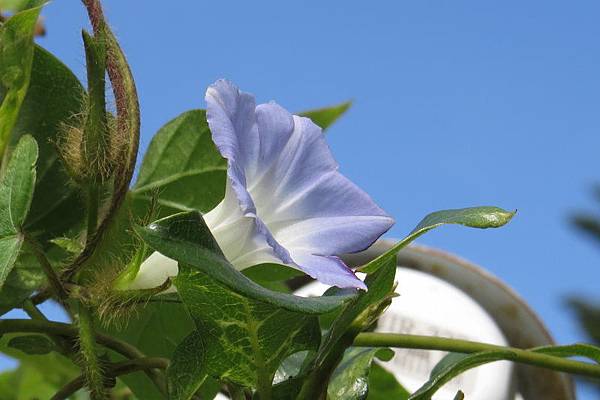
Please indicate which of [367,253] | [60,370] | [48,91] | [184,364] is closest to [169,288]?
[184,364]

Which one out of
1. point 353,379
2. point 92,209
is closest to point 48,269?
point 92,209

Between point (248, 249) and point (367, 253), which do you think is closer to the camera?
point (248, 249)

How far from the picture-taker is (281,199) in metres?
0.41

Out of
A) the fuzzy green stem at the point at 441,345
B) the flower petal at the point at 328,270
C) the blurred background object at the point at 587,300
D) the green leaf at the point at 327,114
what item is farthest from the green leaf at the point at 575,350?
the blurred background object at the point at 587,300

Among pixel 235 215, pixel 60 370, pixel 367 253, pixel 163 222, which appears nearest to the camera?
pixel 163 222

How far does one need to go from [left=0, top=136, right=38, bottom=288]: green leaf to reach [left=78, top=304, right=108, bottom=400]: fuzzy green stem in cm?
4

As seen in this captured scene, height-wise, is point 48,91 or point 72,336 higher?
point 48,91

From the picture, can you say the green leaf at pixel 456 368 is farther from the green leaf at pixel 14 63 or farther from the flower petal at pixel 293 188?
the green leaf at pixel 14 63

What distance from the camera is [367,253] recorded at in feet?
2.87

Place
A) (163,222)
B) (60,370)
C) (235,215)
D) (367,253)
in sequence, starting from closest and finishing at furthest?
(163,222) < (235,215) < (60,370) < (367,253)

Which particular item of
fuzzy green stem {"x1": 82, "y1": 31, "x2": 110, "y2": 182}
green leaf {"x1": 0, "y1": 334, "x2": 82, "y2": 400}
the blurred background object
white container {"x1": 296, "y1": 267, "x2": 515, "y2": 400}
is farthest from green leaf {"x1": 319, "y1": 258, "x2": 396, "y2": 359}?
the blurred background object

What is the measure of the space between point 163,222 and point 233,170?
62mm

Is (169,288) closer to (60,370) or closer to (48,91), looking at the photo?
(48,91)

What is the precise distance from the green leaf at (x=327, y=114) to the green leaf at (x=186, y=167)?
0.32 feet
